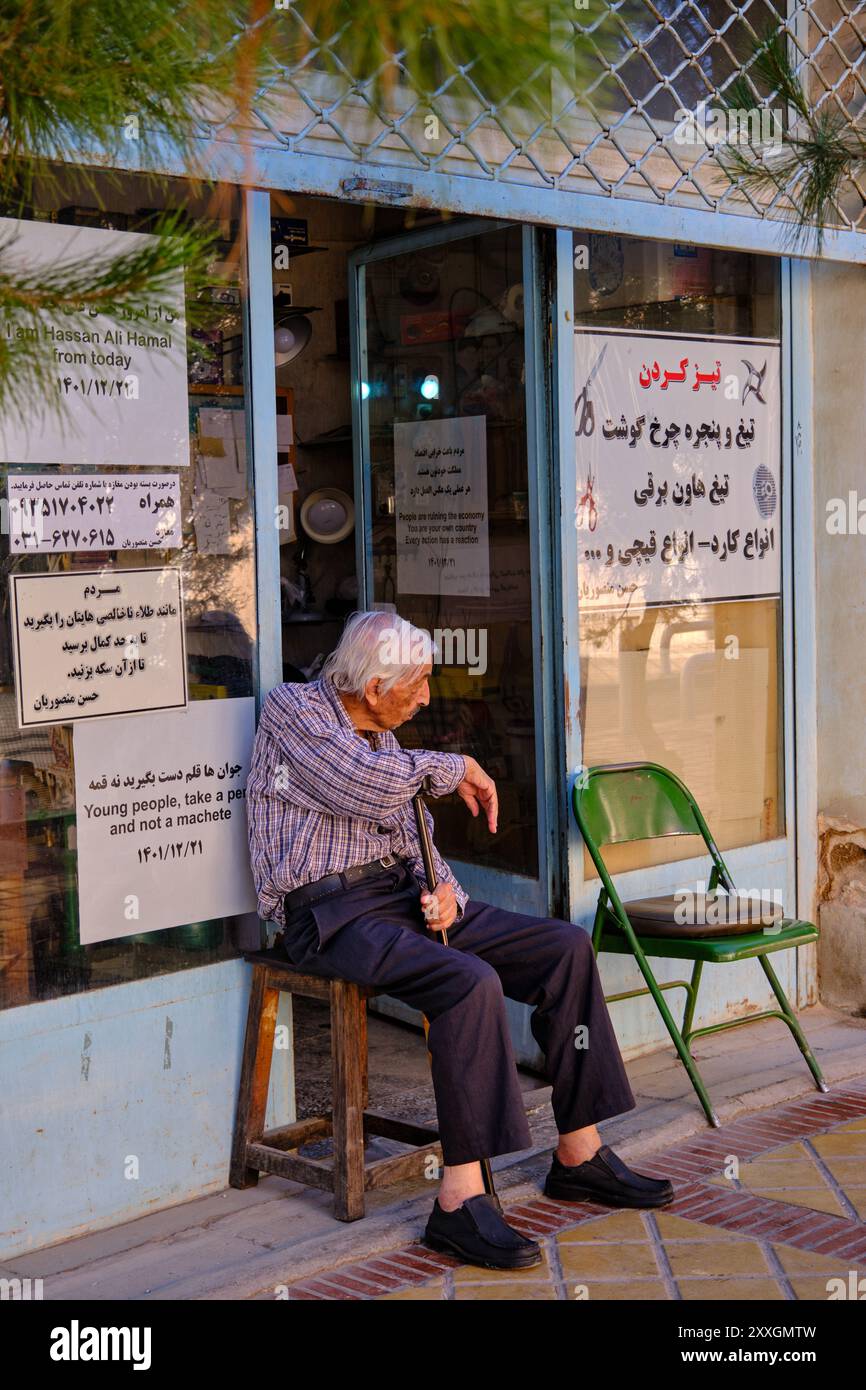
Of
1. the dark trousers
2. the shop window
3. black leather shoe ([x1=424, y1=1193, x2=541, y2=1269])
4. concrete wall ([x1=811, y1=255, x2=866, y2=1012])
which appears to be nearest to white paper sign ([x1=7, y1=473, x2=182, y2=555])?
the dark trousers

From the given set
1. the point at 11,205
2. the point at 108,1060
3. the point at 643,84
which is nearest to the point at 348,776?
the point at 108,1060

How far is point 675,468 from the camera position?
17.5 ft

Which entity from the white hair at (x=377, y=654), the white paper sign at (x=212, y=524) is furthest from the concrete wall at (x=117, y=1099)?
the white paper sign at (x=212, y=524)

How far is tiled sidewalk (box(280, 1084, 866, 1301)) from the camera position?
359 cm

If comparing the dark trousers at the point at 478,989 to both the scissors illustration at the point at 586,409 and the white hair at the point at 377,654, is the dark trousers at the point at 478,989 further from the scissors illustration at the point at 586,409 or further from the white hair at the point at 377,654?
the scissors illustration at the point at 586,409

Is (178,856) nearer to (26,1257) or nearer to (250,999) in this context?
(250,999)

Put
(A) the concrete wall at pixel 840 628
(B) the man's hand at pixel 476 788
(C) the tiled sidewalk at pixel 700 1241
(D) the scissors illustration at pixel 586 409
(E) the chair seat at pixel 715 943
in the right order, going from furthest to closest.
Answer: (A) the concrete wall at pixel 840 628 < (D) the scissors illustration at pixel 586 409 < (E) the chair seat at pixel 715 943 < (B) the man's hand at pixel 476 788 < (C) the tiled sidewalk at pixel 700 1241

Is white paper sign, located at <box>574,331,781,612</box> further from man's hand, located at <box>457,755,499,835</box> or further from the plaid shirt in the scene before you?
the plaid shirt

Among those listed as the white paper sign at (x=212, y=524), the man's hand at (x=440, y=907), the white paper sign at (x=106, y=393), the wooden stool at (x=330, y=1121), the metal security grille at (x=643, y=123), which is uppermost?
the metal security grille at (x=643, y=123)

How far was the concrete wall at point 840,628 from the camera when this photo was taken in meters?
5.74

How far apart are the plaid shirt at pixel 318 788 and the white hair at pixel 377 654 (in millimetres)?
73

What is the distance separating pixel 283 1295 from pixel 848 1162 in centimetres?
166

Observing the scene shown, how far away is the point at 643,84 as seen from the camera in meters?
5.18

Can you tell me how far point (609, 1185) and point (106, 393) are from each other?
2318mm
